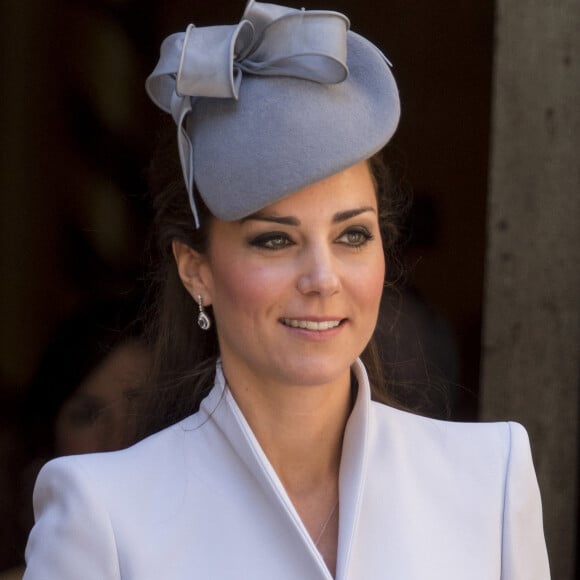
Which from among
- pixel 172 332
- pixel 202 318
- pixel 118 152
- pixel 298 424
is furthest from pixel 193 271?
pixel 118 152

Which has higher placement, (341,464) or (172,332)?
(172,332)

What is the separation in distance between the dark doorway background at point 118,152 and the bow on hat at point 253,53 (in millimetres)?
1437

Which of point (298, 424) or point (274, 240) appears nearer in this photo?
point (274, 240)

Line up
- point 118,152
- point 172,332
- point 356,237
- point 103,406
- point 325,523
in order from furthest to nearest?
1. point 118,152
2. point 103,406
3. point 172,332
4. point 325,523
5. point 356,237

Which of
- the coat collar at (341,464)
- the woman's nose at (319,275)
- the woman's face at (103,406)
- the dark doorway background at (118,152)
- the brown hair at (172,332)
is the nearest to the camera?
the woman's nose at (319,275)

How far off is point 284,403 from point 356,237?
322 mm

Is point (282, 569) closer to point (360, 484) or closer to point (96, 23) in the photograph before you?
point (360, 484)

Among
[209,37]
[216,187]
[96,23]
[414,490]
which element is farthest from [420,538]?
[96,23]

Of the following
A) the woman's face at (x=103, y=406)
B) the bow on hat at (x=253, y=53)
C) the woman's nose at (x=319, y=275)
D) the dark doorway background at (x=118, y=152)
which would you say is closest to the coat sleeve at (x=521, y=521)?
the woman's nose at (x=319, y=275)

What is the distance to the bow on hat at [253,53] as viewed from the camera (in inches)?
89.6

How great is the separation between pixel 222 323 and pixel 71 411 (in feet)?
4.48

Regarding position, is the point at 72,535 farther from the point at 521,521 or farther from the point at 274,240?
the point at 521,521

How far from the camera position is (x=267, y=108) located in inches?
90.7

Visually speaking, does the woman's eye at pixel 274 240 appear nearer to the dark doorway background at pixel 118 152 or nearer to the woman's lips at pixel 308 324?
the woman's lips at pixel 308 324
